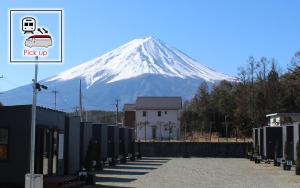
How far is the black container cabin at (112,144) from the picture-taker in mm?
38188

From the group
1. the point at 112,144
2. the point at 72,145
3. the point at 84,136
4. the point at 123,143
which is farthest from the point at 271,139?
the point at 72,145

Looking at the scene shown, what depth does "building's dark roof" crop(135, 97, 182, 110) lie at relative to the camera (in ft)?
338

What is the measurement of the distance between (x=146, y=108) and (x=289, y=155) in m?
68.5

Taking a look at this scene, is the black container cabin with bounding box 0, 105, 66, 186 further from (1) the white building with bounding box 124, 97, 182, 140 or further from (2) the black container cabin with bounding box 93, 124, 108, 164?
(1) the white building with bounding box 124, 97, 182, 140

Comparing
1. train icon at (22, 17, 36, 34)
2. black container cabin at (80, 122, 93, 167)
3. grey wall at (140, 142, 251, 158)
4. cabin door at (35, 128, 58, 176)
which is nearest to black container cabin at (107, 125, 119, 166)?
black container cabin at (80, 122, 93, 167)

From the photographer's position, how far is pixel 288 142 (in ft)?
116

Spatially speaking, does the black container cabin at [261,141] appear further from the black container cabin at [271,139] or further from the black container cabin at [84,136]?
the black container cabin at [84,136]

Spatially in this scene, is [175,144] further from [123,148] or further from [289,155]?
[289,155]

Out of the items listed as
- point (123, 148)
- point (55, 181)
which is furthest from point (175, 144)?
point (55, 181)

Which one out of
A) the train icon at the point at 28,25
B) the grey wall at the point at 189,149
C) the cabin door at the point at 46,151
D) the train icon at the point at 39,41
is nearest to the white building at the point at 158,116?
the grey wall at the point at 189,149

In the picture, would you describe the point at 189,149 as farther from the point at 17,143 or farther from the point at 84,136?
the point at 17,143

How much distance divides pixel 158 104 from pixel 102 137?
68.9 m

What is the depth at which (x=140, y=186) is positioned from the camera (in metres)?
22.6

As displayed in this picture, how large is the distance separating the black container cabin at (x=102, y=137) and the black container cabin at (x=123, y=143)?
638 cm
